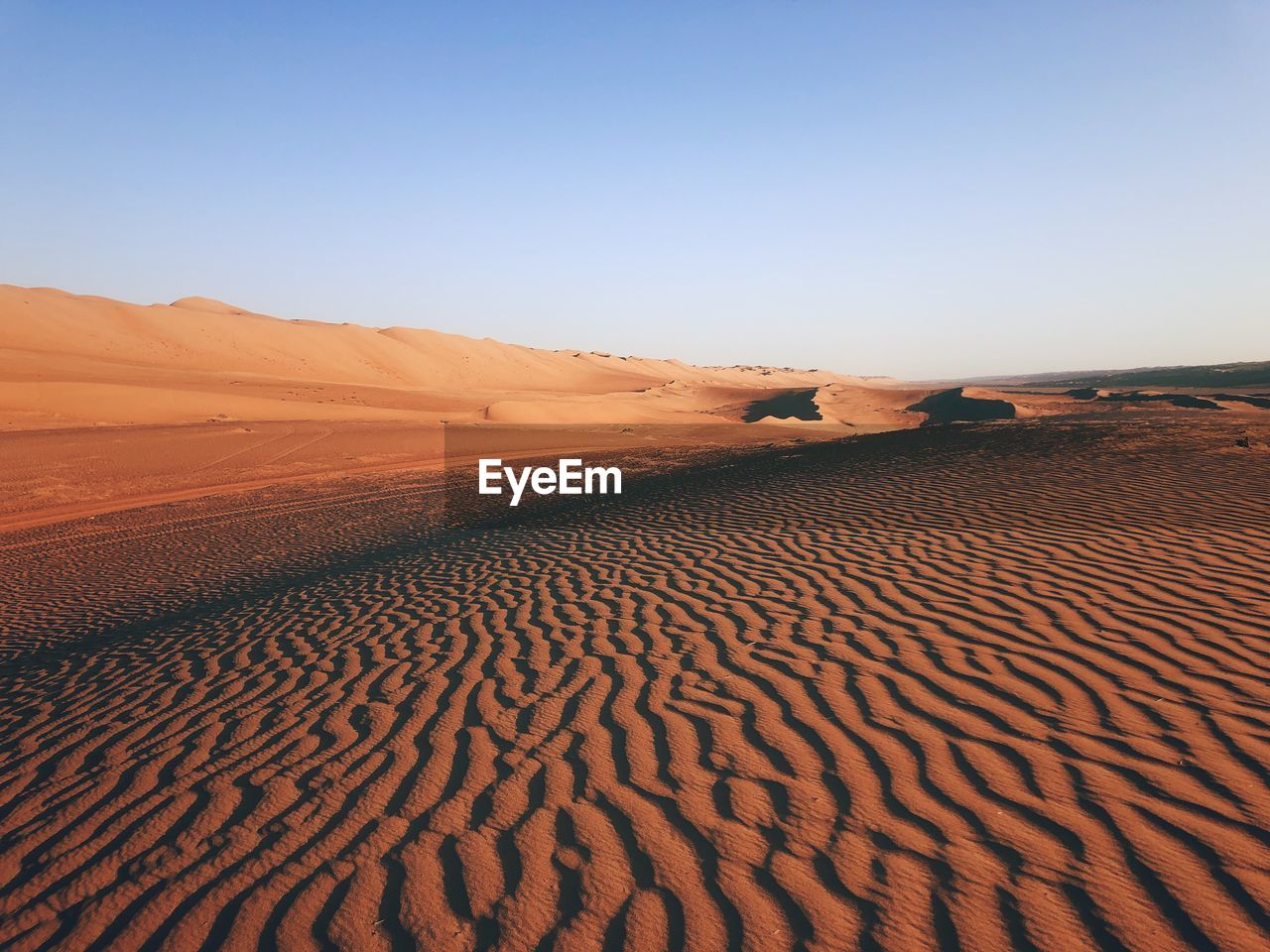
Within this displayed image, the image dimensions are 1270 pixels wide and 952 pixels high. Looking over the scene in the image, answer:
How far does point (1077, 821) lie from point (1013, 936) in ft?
2.71

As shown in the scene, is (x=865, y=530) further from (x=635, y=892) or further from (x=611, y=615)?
(x=635, y=892)

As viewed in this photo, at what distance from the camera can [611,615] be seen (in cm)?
615

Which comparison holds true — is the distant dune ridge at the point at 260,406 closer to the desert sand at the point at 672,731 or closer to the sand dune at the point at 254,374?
the sand dune at the point at 254,374

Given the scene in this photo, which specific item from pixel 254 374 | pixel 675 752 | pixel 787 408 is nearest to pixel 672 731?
pixel 675 752

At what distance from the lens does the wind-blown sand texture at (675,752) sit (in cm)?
270

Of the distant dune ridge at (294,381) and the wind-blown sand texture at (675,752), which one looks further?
the distant dune ridge at (294,381)

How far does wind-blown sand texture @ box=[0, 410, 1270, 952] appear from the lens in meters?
2.70

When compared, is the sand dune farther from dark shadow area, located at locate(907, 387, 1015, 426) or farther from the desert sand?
the desert sand

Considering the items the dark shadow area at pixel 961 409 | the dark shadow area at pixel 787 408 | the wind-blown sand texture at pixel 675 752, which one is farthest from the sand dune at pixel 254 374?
the wind-blown sand texture at pixel 675 752

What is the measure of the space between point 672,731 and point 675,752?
0.23m

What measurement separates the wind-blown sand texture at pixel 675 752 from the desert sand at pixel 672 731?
21mm

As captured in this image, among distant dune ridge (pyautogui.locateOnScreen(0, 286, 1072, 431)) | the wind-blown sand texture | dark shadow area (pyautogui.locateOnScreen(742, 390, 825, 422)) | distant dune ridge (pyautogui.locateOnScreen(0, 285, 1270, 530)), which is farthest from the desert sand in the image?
dark shadow area (pyautogui.locateOnScreen(742, 390, 825, 422))

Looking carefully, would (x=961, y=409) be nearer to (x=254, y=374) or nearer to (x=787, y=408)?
(x=787, y=408)

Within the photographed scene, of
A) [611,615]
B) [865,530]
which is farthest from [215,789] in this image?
[865,530]
